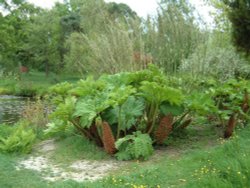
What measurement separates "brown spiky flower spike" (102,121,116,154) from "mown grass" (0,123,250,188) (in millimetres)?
169

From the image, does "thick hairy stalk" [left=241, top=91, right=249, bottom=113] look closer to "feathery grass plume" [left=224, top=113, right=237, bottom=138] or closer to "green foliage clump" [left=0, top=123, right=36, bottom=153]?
"feathery grass plume" [left=224, top=113, right=237, bottom=138]

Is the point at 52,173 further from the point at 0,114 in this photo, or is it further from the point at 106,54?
the point at 0,114

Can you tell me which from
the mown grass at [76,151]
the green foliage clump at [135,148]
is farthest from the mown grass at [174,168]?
the green foliage clump at [135,148]

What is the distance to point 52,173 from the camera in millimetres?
4348

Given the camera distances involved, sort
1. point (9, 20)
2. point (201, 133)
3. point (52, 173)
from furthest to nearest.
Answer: point (9, 20)
point (201, 133)
point (52, 173)

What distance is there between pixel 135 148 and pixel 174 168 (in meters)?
0.68

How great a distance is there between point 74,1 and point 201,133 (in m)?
36.2

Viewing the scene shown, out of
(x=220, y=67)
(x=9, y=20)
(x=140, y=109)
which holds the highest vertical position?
(x=9, y=20)

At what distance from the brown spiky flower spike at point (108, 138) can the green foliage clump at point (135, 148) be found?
0.12m

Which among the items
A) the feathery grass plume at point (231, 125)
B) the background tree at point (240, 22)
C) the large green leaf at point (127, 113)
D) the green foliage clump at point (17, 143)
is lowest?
the green foliage clump at point (17, 143)

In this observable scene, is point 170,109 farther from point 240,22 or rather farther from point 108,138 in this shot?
point 240,22

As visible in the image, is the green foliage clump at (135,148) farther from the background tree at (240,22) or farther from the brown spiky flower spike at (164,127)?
the background tree at (240,22)

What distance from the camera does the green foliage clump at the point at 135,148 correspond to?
472cm

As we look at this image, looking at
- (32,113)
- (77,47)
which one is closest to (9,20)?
(77,47)
